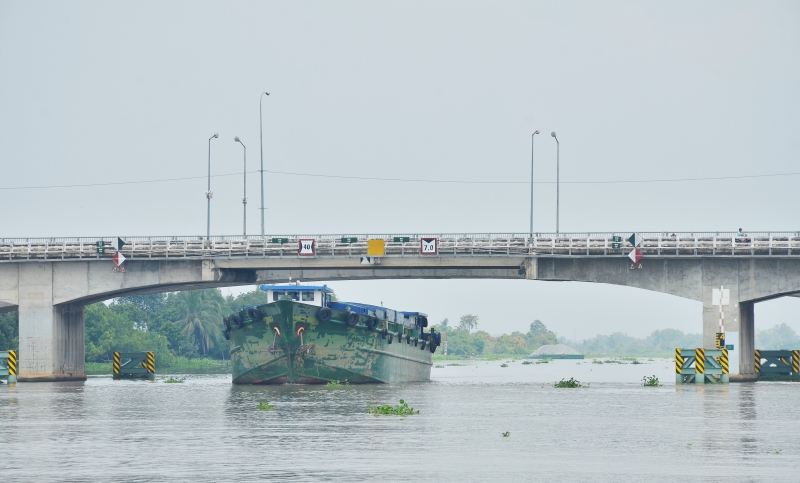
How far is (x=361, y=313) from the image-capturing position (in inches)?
2625

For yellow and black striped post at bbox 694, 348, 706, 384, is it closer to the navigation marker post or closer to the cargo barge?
the navigation marker post

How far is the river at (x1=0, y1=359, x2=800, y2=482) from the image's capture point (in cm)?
2373

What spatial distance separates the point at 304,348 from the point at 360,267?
13716 mm

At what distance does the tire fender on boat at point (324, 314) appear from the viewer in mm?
63031

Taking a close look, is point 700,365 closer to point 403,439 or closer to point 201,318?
point 403,439

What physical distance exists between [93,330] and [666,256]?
91.0 m

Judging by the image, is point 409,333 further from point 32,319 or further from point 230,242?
point 32,319

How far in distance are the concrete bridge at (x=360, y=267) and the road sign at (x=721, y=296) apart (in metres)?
0.38

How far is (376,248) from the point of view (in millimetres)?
75250

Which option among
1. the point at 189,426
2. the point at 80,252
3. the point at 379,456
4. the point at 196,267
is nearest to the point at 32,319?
the point at 80,252

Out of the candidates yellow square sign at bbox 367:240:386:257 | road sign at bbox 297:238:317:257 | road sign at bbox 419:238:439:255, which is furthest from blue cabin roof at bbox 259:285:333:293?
road sign at bbox 419:238:439:255

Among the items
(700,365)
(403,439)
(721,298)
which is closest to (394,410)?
(403,439)

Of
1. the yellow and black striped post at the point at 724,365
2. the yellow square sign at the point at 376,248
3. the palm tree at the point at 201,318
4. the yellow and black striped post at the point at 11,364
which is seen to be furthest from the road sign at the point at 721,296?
the palm tree at the point at 201,318

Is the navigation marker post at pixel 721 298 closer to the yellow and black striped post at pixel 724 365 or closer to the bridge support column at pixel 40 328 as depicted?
the yellow and black striped post at pixel 724 365
